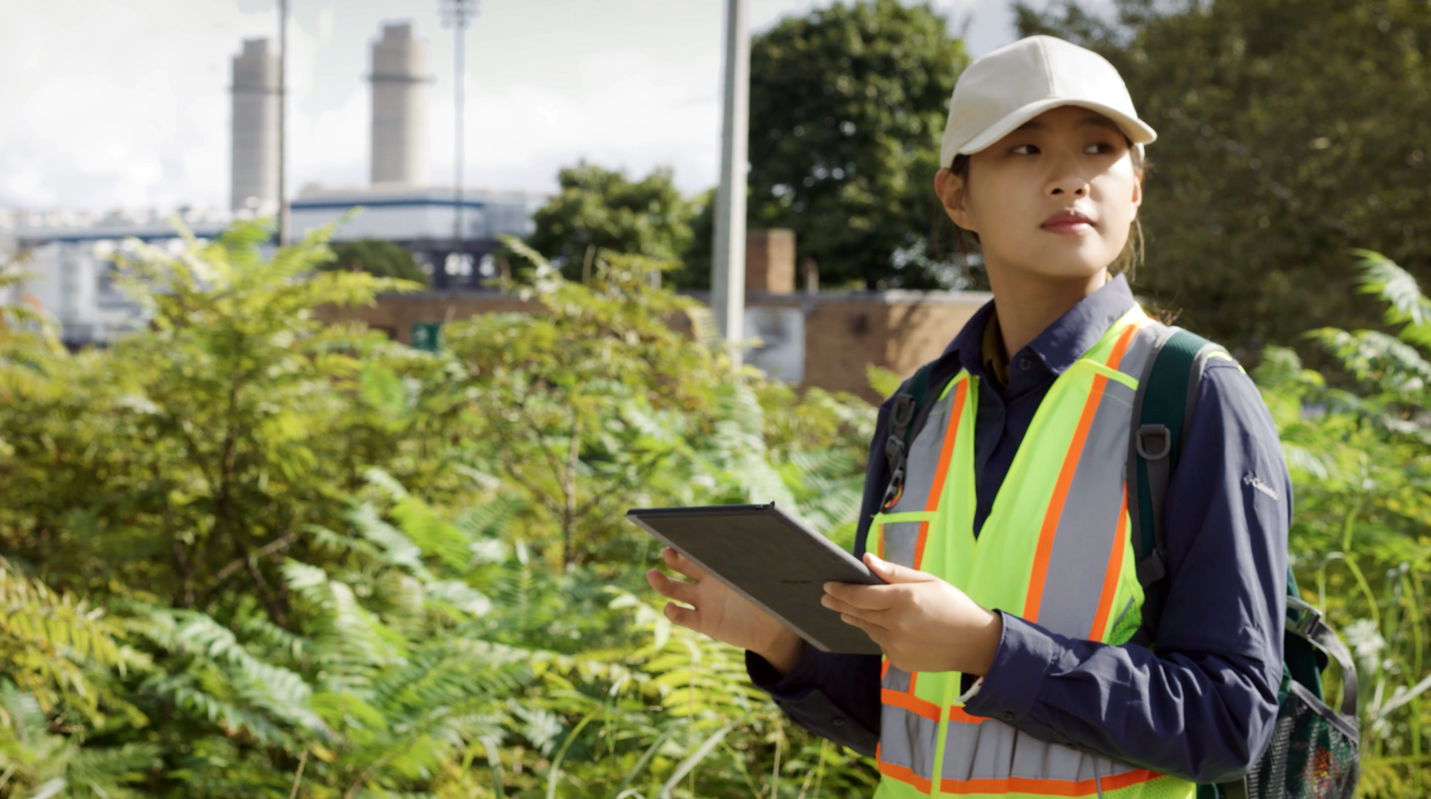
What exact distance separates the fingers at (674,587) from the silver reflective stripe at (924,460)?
279 mm

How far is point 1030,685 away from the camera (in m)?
1.20

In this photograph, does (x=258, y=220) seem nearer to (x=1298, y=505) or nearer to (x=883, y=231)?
(x=1298, y=505)

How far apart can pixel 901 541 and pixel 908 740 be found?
242mm

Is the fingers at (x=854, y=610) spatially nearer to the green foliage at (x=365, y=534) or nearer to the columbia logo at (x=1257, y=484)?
the columbia logo at (x=1257, y=484)

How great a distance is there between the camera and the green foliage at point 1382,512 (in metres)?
3.26

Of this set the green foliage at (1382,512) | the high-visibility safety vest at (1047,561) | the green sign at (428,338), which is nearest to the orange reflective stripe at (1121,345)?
the high-visibility safety vest at (1047,561)

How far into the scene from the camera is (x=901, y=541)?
1478 mm

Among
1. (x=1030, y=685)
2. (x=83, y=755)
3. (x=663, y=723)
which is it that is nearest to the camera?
(x=1030, y=685)

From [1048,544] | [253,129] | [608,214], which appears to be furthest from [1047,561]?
[253,129]

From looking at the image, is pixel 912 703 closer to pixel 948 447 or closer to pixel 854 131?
pixel 948 447

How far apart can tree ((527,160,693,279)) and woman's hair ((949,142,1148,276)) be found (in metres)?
39.9

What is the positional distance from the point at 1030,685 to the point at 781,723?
6.64 ft

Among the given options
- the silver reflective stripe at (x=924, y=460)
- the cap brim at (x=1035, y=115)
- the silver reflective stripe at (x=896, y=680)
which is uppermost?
the cap brim at (x=1035, y=115)

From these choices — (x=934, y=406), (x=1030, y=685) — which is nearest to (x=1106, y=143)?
(x=934, y=406)
